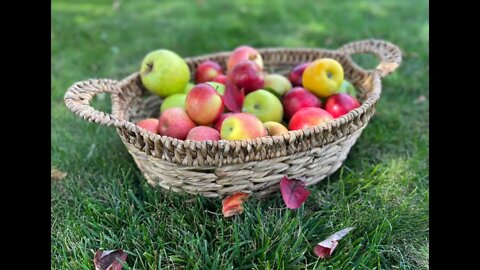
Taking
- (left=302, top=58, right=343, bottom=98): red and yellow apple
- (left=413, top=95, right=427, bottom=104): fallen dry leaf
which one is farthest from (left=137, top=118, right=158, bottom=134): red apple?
(left=413, top=95, right=427, bottom=104): fallen dry leaf

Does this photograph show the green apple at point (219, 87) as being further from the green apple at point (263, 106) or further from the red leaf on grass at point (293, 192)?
the red leaf on grass at point (293, 192)

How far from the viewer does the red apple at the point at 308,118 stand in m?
1.90

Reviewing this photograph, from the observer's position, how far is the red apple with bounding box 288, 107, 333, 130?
6.24ft

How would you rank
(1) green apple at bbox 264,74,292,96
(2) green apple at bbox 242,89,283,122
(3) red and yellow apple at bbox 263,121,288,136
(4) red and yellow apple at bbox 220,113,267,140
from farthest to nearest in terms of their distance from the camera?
(1) green apple at bbox 264,74,292,96 → (2) green apple at bbox 242,89,283,122 → (3) red and yellow apple at bbox 263,121,288,136 → (4) red and yellow apple at bbox 220,113,267,140

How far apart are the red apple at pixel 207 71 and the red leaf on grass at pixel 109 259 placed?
1.05 m

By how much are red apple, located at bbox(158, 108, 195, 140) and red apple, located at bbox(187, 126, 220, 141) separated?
0.10 m

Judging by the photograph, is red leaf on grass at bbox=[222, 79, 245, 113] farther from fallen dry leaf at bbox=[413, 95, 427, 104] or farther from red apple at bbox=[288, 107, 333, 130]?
fallen dry leaf at bbox=[413, 95, 427, 104]

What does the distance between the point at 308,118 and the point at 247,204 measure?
16.5 inches

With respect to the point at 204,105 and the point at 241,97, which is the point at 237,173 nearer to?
the point at 204,105

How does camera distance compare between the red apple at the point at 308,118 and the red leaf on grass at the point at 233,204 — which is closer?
the red leaf on grass at the point at 233,204

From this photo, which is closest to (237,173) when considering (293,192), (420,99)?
(293,192)

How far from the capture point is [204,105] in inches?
76.8

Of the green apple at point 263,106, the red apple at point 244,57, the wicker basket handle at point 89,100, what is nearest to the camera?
the wicker basket handle at point 89,100

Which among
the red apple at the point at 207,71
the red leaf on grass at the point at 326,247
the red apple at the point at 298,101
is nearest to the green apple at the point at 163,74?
the red apple at the point at 207,71
